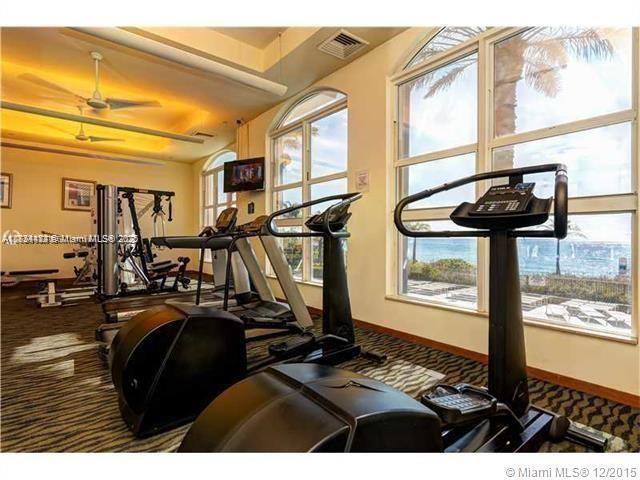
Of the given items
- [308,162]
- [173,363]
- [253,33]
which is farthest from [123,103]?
[173,363]

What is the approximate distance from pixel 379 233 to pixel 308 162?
189 centimetres

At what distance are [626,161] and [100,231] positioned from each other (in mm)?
6118

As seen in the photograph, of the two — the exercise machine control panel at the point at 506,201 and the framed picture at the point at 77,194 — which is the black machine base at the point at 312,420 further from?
the framed picture at the point at 77,194

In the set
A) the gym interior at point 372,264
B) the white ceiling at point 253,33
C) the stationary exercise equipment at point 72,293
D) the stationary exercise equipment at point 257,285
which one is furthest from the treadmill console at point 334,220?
the stationary exercise equipment at point 72,293

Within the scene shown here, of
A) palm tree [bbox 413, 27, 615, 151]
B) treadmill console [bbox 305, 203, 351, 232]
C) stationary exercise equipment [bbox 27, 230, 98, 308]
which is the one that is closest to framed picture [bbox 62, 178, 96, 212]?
stationary exercise equipment [bbox 27, 230, 98, 308]

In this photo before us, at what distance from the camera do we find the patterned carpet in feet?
5.36

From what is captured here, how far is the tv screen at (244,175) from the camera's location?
583 cm

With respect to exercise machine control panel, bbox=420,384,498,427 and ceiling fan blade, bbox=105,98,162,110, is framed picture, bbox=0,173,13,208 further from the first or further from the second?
exercise machine control panel, bbox=420,384,498,427

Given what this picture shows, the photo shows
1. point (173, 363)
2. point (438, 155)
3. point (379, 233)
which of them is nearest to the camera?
point (173, 363)

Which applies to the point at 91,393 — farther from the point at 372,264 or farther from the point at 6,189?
the point at 6,189

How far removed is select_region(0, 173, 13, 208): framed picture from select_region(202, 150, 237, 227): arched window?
13.4 ft

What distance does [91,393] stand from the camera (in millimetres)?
2139

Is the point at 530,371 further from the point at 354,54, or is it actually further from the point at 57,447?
the point at 354,54

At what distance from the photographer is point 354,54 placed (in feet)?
13.0
